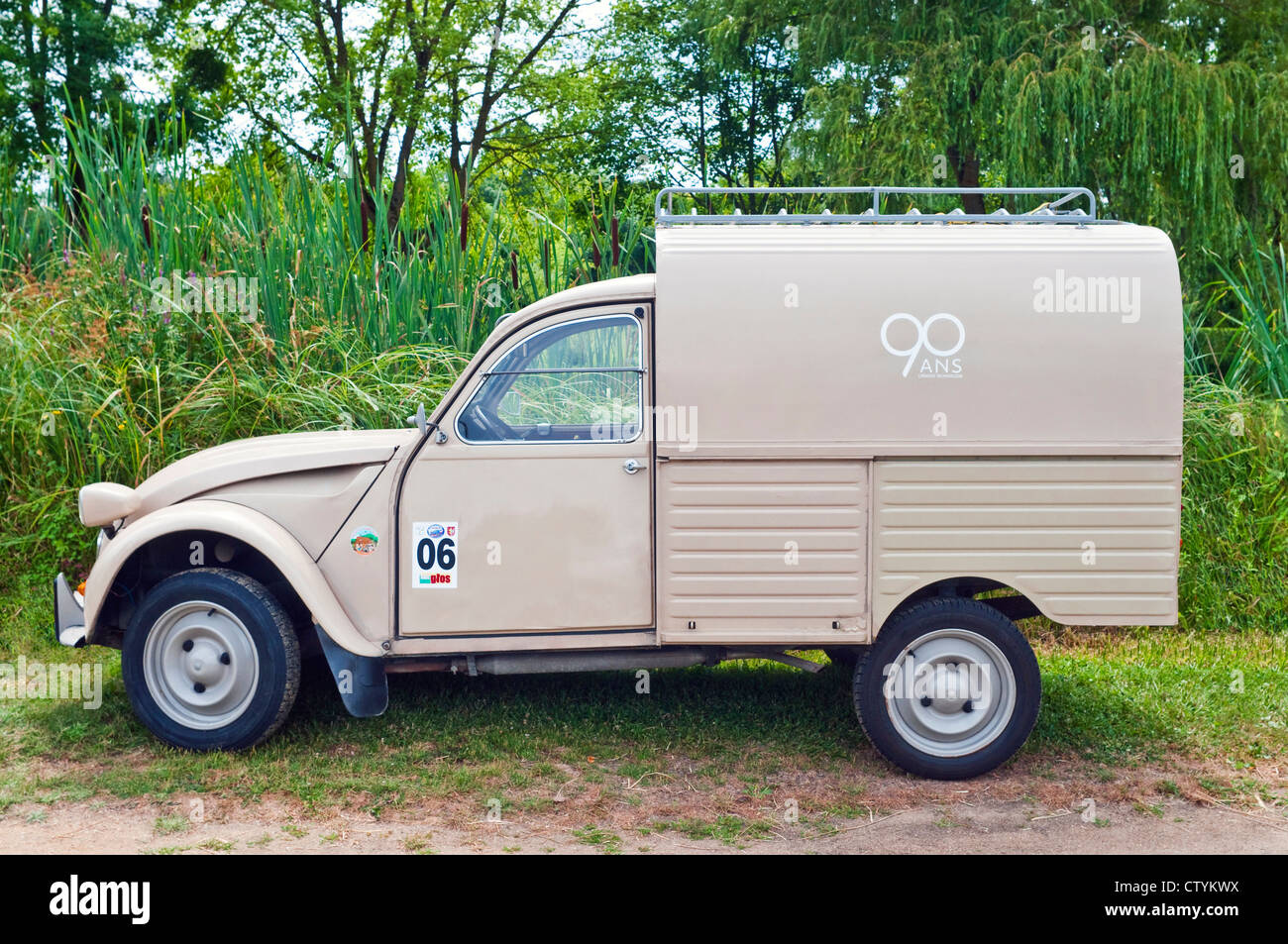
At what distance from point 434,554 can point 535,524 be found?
1.52 feet

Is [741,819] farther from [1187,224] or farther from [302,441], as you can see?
[1187,224]

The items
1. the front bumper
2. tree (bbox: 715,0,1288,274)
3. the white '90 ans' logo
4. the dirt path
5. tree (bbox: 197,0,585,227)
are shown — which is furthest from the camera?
tree (bbox: 197,0,585,227)

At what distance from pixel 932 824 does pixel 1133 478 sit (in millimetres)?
1696

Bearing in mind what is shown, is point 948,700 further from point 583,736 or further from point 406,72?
point 406,72

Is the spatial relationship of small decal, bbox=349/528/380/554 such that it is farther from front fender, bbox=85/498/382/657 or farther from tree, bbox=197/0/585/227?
tree, bbox=197/0/585/227

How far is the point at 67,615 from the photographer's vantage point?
5.18 m

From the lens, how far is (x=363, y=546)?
15.8ft

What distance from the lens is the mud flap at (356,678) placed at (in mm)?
4797

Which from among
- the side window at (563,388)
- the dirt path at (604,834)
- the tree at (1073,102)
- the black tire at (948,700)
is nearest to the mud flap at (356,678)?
the dirt path at (604,834)

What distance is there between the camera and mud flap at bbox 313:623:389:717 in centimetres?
480

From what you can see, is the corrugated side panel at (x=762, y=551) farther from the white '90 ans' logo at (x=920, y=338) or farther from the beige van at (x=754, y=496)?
the white '90 ans' logo at (x=920, y=338)

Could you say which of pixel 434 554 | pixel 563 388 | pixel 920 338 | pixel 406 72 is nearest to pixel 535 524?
pixel 434 554

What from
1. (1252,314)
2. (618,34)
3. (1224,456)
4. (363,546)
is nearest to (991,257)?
(363,546)

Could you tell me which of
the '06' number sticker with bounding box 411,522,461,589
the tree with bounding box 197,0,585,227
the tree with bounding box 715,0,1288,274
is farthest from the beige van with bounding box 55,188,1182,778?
the tree with bounding box 197,0,585,227
